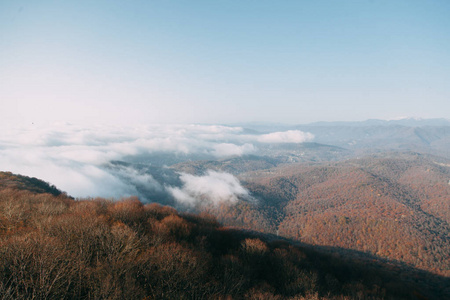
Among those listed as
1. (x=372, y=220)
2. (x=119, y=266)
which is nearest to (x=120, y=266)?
(x=119, y=266)

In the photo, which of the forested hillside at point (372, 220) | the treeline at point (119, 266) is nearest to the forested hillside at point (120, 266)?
the treeline at point (119, 266)

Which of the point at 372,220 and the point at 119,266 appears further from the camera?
the point at 372,220

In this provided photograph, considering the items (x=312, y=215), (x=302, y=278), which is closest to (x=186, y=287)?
(x=302, y=278)

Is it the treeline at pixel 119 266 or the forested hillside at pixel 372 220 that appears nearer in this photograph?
the treeline at pixel 119 266

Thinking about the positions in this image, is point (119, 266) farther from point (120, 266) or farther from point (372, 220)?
point (372, 220)

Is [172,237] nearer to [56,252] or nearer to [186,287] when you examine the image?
[186,287]

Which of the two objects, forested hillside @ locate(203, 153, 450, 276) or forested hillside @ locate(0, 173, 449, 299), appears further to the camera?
forested hillside @ locate(203, 153, 450, 276)

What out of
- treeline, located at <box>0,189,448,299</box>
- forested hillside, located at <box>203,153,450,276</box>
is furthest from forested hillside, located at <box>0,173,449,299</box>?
forested hillside, located at <box>203,153,450,276</box>

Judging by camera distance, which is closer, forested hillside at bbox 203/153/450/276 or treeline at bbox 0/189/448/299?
treeline at bbox 0/189/448/299

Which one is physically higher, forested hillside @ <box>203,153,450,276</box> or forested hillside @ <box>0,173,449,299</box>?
forested hillside @ <box>0,173,449,299</box>

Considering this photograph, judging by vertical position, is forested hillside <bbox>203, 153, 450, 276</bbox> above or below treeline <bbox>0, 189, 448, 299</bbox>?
below

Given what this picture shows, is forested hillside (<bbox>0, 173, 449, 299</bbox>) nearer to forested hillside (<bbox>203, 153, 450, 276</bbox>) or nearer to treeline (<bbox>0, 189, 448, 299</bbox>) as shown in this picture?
treeline (<bbox>0, 189, 448, 299</bbox>)

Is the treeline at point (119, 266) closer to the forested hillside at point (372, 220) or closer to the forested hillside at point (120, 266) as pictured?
the forested hillside at point (120, 266)
